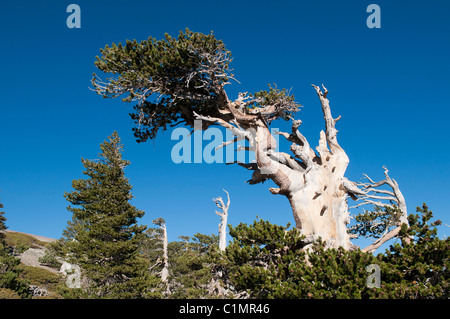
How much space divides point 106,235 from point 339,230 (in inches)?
759

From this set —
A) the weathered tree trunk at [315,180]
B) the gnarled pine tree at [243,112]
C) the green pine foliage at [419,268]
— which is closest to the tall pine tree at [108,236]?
the gnarled pine tree at [243,112]

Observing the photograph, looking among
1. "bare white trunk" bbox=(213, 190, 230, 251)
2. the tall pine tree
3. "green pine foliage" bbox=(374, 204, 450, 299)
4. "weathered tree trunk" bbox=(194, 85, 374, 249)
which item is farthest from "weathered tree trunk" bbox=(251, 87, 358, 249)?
the tall pine tree

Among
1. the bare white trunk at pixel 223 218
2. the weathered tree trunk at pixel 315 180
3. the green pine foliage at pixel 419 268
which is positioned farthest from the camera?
the bare white trunk at pixel 223 218

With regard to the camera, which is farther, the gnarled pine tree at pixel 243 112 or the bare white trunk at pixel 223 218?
the bare white trunk at pixel 223 218

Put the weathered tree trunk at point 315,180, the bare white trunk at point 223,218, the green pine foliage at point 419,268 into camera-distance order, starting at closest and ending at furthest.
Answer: the green pine foliage at point 419,268 < the weathered tree trunk at point 315,180 < the bare white trunk at point 223,218

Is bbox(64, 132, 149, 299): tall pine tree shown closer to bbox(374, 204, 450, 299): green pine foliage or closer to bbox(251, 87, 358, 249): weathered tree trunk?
bbox(251, 87, 358, 249): weathered tree trunk

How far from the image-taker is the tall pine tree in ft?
79.1

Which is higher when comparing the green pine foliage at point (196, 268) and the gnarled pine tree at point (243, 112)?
the gnarled pine tree at point (243, 112)

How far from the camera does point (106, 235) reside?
25484mm

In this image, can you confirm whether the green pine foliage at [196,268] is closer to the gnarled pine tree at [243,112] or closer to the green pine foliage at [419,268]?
the gnarled pine tree at [243,112]

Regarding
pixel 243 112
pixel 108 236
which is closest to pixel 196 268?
pixel 108 236

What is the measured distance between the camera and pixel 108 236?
25.6 m

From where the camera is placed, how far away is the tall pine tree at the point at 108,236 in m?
24.1
